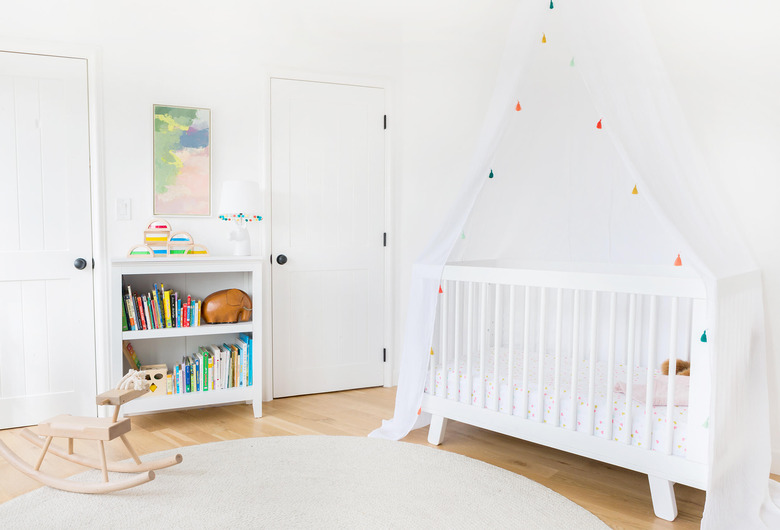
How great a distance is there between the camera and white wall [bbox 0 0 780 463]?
100.0 inches

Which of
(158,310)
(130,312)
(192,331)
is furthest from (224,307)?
(130,312)

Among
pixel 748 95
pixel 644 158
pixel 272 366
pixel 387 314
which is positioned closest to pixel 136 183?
pixel 272 366

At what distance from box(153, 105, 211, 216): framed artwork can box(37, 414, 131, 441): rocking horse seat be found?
4.33 ft

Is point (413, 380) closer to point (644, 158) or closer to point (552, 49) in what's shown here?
point (644, 158)

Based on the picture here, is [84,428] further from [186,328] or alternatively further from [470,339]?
[470,339]

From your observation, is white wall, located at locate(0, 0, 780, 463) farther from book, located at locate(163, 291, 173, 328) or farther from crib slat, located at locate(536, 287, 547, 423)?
crib slat, located at locate(536, 287, 547, 423)

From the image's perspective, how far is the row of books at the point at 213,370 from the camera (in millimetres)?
Answer: 3178

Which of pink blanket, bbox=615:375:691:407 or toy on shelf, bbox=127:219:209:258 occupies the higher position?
toy on shelf, bbox=127:219:209:258

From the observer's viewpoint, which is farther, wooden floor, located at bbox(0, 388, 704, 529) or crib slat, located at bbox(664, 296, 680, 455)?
wooden floor, located at bbox(0, 388, 704, 529)

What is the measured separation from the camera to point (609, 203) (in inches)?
118

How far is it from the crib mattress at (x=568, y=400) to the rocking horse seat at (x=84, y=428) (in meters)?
1.38

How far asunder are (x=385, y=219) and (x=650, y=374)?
84.2 inches

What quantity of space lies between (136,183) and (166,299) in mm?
663

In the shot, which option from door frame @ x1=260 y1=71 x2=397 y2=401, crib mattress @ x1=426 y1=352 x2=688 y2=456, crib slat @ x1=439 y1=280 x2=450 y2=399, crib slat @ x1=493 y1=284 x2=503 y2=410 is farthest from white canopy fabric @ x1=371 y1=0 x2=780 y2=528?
door frame @ x1=260 y1=71 x2=397 y2=401
